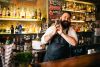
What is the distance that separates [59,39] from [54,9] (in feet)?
8.98

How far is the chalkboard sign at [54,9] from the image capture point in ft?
19.4

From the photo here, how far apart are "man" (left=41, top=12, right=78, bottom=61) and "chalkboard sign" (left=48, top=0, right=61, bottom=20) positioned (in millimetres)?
2455

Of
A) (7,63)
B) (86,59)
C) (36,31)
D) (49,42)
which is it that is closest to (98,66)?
(86,59)

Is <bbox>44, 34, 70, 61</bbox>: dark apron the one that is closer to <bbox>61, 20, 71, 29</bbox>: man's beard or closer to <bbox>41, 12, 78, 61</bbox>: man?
<bbox>41, 12, 78, 61</bbox>: man

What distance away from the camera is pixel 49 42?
3.40 metres

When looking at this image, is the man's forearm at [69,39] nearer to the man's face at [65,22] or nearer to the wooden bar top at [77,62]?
the man's face at [65,22]

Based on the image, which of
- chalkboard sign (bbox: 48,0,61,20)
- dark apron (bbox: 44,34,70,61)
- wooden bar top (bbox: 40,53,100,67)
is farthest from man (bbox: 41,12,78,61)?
chalkboard sign (bbox: 48,0,61,20)

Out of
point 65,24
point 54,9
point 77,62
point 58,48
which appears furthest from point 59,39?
point 54,9

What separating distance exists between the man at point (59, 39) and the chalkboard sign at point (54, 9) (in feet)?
8.05

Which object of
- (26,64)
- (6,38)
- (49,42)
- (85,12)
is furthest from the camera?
(85,12)

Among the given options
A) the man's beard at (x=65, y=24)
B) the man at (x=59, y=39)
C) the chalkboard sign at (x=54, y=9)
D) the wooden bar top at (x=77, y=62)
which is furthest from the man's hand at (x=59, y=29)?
the chalkboard sign at (x=54, y=9)

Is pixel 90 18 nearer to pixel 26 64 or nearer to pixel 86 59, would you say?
pixel 26 64

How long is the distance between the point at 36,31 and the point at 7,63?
1.80 m

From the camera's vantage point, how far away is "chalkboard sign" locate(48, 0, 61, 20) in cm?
592
